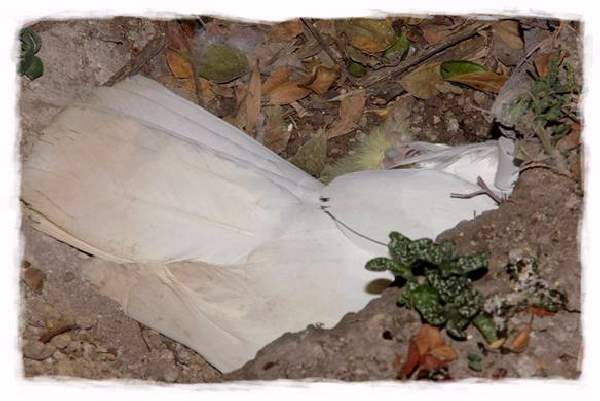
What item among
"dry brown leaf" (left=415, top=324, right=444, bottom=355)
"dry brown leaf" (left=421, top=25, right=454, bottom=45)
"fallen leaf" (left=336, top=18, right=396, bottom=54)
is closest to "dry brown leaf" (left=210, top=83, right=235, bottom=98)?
"fallen leaf" (left=336, top=18, right=396, bottom=54)

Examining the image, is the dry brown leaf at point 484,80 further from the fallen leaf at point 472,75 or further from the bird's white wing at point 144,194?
the bird's white wing at point 144,194

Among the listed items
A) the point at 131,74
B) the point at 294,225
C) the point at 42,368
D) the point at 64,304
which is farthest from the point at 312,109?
the point at 42,368

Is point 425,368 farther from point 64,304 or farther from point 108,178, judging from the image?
point 64,304

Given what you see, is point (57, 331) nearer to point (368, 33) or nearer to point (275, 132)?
point (275, 132)

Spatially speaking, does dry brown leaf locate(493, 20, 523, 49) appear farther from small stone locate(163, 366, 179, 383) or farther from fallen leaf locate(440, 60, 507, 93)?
small stone locate(163, 366, 179, 383)

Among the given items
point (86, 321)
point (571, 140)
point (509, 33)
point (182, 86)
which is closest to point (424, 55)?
point (509, 33)

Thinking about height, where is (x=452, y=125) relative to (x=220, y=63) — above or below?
below

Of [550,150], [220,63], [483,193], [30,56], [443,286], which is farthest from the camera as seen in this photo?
[220,63]
